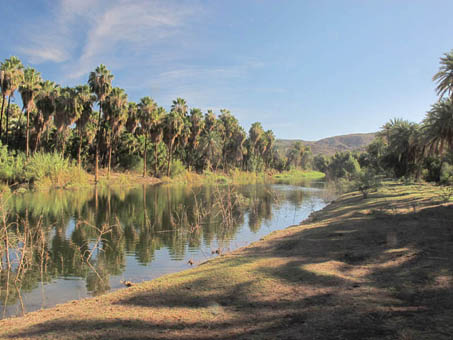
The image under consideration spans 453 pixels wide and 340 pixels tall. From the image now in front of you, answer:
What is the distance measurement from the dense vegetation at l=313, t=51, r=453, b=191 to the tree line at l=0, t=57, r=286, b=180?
22994mm

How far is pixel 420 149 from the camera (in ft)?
155

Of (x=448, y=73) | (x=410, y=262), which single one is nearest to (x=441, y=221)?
(x=410, y=262)

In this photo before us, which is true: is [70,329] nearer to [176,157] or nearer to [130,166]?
[130,166]

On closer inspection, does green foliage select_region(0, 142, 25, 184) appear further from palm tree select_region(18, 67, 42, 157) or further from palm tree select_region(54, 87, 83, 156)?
palm tree select_region(54, 87, 83, 156)

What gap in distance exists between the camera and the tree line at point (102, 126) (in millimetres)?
47406

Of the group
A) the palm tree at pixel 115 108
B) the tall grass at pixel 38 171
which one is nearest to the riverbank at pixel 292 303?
the tall grass at pixel 38 171

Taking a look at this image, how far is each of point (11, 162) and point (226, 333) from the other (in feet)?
134

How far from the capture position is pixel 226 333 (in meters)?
5.07

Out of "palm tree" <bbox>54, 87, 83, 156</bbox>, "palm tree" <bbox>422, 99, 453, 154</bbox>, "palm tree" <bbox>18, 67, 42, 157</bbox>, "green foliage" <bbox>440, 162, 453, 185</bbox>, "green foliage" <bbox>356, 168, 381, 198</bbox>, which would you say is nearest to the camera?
"green foliage" <bbox>356, 168, 381, 198</bbox>

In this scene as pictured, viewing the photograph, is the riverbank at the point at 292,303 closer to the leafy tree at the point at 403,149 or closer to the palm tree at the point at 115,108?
the leafy tree at the point at 403,149

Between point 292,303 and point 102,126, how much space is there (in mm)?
58466

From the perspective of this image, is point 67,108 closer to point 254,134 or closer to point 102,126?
point 102,126

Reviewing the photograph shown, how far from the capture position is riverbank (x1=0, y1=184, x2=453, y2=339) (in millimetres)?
5008

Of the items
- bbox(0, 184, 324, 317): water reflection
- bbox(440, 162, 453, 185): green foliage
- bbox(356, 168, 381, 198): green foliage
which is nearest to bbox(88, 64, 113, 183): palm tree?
bbox(0, 184, 324, 317): water reflection
